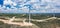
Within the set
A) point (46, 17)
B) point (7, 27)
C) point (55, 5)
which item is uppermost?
point (55, 5)

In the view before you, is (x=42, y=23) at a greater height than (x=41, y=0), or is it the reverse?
(x=41, y=0)

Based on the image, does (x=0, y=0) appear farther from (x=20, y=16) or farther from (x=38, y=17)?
(x=38, y=17)

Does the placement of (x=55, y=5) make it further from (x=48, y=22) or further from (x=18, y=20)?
(x=18, y=20)

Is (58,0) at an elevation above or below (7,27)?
above

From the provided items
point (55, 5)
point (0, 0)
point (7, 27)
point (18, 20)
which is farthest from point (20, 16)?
point (55, 5)

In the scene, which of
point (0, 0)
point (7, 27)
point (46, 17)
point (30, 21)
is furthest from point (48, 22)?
point (0, 0)

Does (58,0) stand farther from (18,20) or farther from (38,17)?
(18,20)

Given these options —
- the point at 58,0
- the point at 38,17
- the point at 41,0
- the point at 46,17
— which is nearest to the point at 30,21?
the point at 38,17
